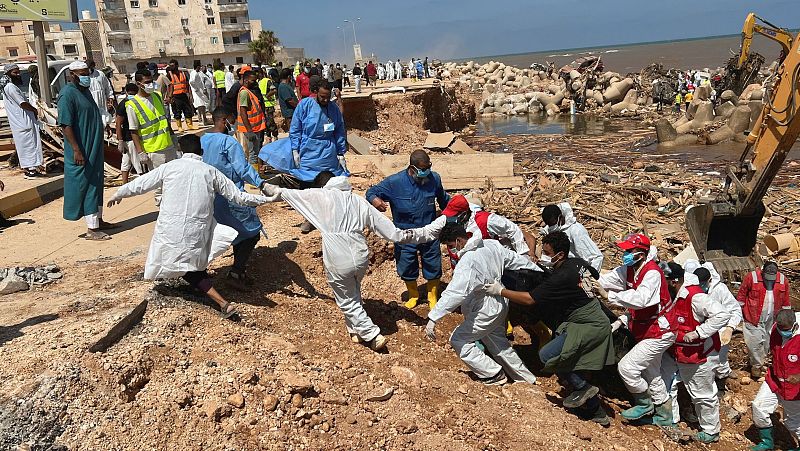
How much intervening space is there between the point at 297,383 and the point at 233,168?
2.33 meters

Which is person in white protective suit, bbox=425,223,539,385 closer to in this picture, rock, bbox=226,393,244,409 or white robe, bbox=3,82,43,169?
rock, bbox=226,393,244,409

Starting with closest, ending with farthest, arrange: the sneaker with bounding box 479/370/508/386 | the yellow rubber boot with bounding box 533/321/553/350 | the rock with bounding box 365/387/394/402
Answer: the rock with bounding box 365/387/394/402 → the sneaker with bounding box 479/370/508/386 → the yellow rubber boot with bounding box 533/321/553/350

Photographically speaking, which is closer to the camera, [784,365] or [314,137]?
[784,365]

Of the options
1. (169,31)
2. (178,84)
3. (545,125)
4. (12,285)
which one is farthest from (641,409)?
(169,31)

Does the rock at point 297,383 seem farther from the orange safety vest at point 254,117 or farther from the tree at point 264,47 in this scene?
the tree at point 264,47

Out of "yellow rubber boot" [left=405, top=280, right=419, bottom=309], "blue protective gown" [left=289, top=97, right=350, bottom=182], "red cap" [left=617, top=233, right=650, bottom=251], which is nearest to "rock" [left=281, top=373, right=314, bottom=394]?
"yellow rubber boot" [left=405, top=280, right=419, bottom=309]

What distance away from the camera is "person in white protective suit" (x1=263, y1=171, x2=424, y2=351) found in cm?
455

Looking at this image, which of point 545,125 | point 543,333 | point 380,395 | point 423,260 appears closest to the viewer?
point 380,395

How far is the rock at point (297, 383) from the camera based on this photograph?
3.67m

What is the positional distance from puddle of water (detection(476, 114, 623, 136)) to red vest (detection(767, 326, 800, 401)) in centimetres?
1656

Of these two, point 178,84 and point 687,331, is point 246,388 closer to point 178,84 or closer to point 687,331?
point 687,331

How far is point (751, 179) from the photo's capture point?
6492 mm

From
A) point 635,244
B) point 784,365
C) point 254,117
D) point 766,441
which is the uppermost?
point 254,117

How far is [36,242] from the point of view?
6.47 metres
